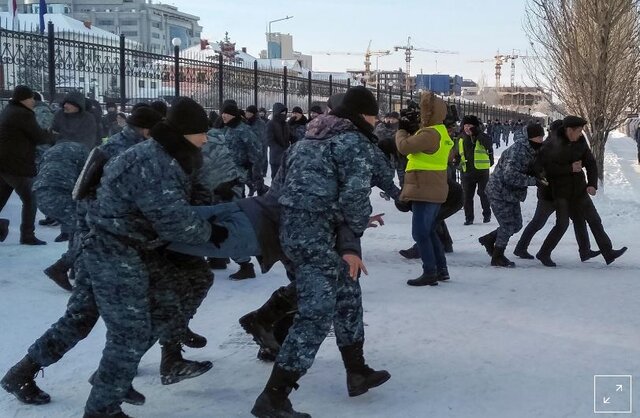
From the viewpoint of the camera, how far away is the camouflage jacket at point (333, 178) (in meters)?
4.02

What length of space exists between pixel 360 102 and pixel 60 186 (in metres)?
3.46

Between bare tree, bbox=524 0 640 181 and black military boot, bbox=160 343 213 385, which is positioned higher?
bare tree, bbox=524 0 640 181

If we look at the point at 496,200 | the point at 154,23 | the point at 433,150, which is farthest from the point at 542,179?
the point at 154,23

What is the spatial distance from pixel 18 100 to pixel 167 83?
579 centimetres

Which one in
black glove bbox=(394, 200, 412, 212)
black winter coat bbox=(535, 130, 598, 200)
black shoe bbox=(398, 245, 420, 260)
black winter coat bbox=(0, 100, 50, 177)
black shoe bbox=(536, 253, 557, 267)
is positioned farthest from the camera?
black shoe bbox=(398, 245, 420, 260)

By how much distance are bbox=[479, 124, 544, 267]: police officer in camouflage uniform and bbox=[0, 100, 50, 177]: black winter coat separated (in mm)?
5005

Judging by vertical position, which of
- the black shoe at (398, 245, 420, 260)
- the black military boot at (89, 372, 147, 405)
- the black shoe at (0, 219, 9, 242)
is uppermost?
the black shoe at (0, 219, 9, 242)

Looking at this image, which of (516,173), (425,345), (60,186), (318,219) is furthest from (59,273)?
(516,173)

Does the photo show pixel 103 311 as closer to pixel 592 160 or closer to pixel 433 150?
pixel 433 150

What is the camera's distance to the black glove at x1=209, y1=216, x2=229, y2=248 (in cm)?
384

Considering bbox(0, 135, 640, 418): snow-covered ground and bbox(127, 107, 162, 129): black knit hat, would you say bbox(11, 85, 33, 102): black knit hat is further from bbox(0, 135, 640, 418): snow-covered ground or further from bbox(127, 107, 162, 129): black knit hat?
bbox(127, 107, 162, 129): black knit hat

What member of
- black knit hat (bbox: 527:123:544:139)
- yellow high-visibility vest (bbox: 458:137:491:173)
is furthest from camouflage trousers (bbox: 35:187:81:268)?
yellow high-visibility vest (bbox: 458:137:491:173)

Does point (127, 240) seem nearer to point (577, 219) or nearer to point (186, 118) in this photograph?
point (186, 118)

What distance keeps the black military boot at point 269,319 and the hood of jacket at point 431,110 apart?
2.85m
